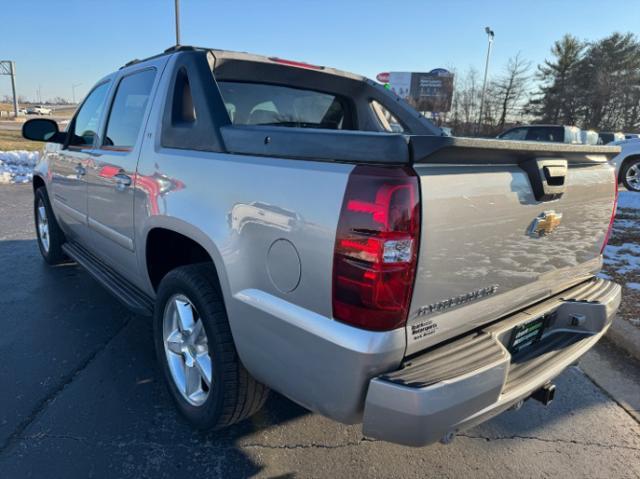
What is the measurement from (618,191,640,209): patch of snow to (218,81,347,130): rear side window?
815 centimetres

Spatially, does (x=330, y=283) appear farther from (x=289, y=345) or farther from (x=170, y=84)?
(x=170, y=84)

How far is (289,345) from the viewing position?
1729mm

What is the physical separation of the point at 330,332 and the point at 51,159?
405 centimetres

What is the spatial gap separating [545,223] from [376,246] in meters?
0.91

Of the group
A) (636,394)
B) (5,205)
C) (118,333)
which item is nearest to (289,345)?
(118,333)

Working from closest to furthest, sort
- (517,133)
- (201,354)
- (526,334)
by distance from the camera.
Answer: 1. (526,334)
2. (201,354)
3. (517,133)

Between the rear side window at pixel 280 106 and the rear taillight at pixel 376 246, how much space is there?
156cm

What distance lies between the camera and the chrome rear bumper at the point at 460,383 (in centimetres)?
153

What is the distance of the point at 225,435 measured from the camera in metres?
2.43

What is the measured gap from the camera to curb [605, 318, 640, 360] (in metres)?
3.44

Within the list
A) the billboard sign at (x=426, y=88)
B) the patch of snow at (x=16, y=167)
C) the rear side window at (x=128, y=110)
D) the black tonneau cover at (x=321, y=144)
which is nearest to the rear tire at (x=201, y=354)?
the black tonneau cover at (x=321, y=144)

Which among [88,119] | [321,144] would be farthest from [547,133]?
[321,144]

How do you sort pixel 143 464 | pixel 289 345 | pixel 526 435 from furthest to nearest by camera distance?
pixel 526 435 < pixel 143 464 < pixel 289 345

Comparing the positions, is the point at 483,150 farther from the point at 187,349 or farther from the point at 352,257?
the point at 187,349
